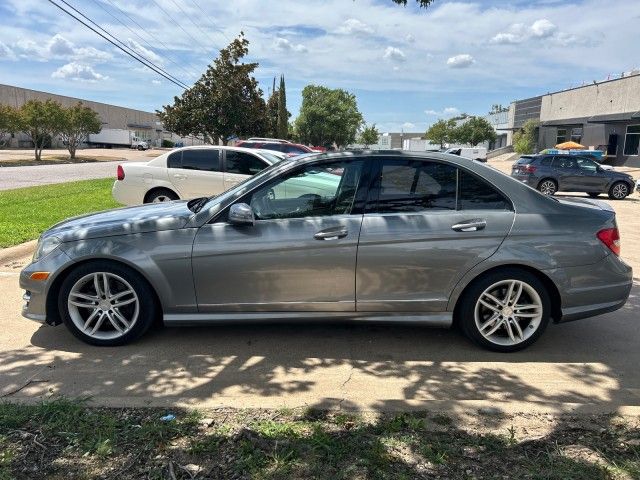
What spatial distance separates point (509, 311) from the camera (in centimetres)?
411

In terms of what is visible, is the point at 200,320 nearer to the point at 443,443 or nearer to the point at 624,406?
the point at 443,443

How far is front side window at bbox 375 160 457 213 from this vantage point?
412cm

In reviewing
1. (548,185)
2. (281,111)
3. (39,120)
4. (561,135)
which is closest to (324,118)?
(281,111)

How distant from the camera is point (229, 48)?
104ft

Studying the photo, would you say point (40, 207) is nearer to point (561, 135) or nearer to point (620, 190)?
point (620, 190)

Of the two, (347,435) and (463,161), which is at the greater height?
(463,161)

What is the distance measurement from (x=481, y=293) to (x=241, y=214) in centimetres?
197

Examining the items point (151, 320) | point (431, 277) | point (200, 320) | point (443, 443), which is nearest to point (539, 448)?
point (443, 443)

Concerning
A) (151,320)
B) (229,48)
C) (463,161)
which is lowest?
(151,320)

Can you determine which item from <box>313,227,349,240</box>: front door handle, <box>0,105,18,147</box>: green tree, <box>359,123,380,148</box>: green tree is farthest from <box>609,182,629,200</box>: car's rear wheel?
<box>359,123,380,148</box>: green tree

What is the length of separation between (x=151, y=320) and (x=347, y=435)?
6.60 ft

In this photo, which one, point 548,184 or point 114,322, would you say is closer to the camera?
point 114,322

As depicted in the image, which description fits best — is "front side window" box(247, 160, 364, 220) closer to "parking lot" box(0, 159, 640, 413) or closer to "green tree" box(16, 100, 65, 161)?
"parking lot" box(0, 159, 640, 413)

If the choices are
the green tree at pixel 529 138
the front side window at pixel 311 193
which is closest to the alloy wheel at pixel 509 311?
the front side window at pixel 311 193
